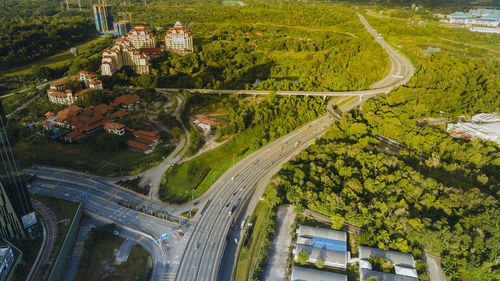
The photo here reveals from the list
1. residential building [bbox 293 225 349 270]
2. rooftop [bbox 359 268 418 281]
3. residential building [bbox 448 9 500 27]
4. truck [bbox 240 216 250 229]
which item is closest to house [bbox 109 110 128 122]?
truck [bbox 240 216 250 229]

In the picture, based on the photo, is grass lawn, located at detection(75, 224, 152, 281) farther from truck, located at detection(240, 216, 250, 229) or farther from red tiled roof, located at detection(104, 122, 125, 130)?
red tiled roof, located at detection(104, 122, 125, 130)

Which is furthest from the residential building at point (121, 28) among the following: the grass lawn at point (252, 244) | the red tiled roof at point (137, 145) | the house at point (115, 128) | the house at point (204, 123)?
the grass lawn at point (252, 244)

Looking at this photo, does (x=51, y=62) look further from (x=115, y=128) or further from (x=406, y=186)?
(x=406, y=186)

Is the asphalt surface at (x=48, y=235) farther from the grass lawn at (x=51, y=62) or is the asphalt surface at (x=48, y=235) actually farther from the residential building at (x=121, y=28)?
the residential building at (x=121, y=28)

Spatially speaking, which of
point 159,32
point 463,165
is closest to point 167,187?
point 463,165

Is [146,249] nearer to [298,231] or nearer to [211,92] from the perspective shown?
[298,231]

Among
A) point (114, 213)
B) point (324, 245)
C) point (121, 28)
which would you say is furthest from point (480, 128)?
point (121, 28)
